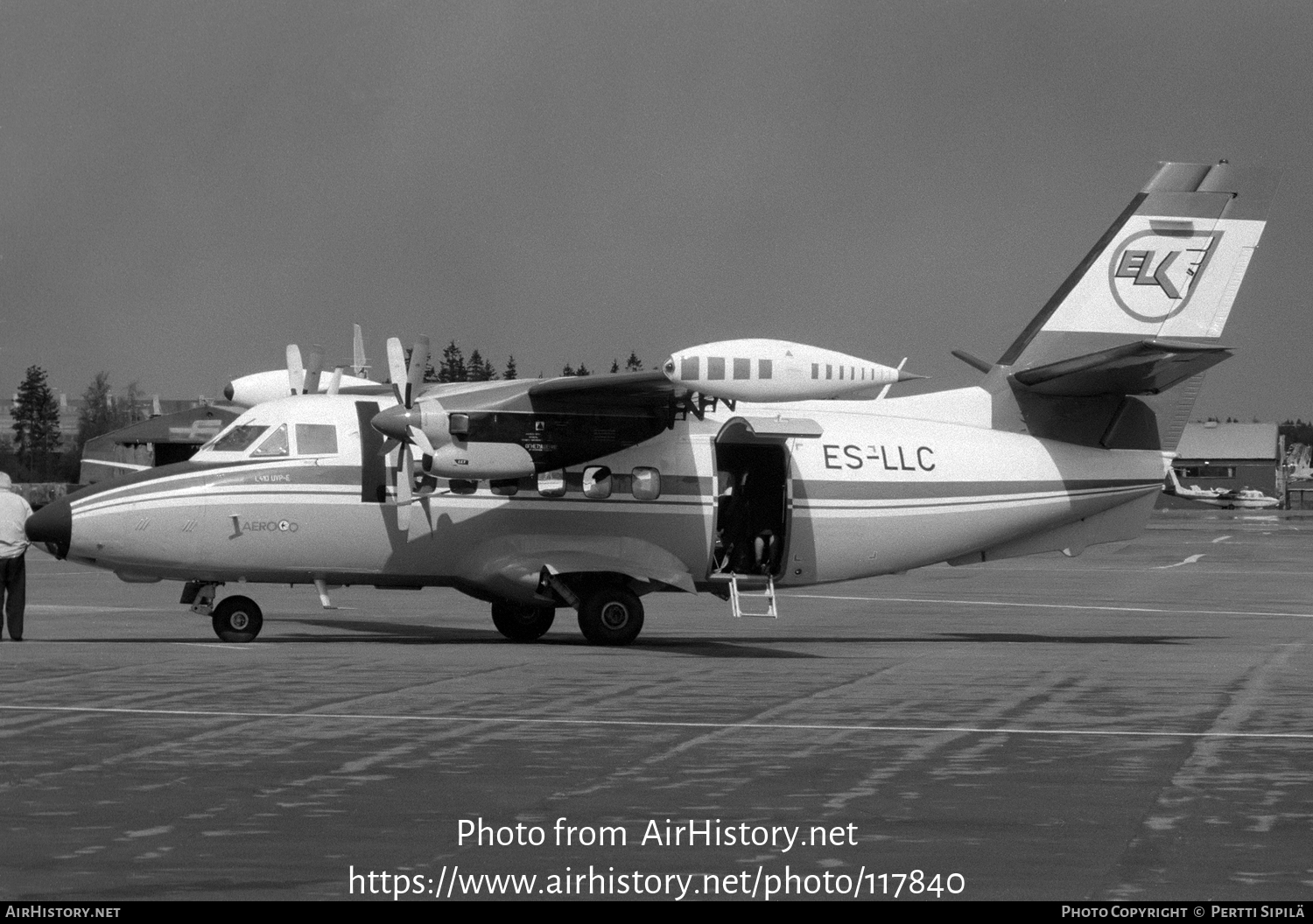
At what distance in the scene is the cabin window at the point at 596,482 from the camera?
22312 millimetres

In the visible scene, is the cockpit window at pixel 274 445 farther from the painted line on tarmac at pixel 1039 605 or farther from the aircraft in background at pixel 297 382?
the painted line on tarmac at pixel 1039 605

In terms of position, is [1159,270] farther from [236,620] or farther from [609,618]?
[236,620]

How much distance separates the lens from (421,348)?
2147 centimetres

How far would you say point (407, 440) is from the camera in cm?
2100

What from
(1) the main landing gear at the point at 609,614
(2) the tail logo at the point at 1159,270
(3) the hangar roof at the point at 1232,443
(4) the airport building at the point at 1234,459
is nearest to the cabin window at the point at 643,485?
(1) the main landing gear at the point at 609,614

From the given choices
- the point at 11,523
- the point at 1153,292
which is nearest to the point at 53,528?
the point at 11,523

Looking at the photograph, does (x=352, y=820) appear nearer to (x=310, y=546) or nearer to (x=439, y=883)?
(x=439, y=883)

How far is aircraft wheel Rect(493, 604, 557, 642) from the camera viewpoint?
23.2m

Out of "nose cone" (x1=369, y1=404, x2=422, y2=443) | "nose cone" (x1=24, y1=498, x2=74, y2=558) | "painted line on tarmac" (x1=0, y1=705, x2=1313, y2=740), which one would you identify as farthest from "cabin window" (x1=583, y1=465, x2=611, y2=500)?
"painted line on tarmac" (x1=0, y1=705, x2=1313, y2=740)

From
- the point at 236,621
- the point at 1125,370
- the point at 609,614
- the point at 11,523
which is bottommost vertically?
the point at 609,614

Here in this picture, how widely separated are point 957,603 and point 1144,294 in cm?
978

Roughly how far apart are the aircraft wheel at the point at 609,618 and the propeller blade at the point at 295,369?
19.5 feet

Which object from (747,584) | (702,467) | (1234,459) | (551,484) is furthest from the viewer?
(1234,459)

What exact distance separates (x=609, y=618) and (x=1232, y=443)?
158 m
